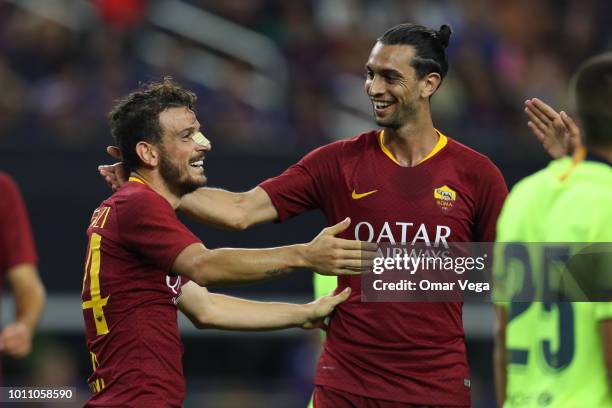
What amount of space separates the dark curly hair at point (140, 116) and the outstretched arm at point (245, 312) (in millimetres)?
674

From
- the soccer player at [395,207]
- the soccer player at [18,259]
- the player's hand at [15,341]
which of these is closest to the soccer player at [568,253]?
the soccer player at [395,207]

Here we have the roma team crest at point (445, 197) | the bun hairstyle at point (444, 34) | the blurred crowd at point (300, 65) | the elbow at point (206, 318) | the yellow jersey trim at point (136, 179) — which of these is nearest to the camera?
the yellow jersey trim at point (136, 179)

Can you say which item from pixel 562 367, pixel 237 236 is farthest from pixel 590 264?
pixel 237 236

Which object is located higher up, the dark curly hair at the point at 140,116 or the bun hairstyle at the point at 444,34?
the bun hairstyle at the point at 444,34

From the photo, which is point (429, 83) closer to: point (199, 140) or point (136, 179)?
point (199, 140)

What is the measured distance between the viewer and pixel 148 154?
5.70 meters

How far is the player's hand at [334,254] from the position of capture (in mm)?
5301

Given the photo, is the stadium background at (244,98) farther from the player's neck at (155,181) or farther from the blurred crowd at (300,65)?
the player's neck at (155,181)

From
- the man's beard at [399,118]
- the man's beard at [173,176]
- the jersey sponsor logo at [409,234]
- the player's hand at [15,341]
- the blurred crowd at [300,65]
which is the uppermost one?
the blurred crowd at [300,65]

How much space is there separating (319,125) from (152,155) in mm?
5936

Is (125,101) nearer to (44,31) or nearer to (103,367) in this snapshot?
(103,367)

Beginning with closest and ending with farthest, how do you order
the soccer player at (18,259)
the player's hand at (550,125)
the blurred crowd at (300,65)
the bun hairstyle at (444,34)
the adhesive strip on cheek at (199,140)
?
the player's hand at (550,125)
the adhesive strip on cheek at (199,140)
the bun hairstyle at (444,34)
the soccer player at (18,259)
the blurred crowd at (300,65)

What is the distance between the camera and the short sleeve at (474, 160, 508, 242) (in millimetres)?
6008

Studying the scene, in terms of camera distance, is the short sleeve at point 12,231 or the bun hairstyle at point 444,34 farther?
the short sleeve at point 12,231
